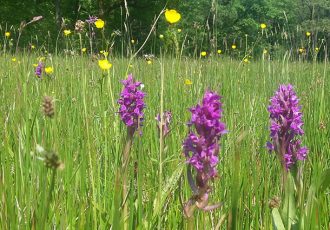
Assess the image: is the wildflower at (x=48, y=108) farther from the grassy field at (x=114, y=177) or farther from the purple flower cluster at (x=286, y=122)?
the purple flower cluster at (x=286, y=122)

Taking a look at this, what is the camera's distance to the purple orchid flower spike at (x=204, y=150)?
66 centimetres

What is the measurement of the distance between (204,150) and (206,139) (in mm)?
19

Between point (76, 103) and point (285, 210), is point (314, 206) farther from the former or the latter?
point (76, 103)

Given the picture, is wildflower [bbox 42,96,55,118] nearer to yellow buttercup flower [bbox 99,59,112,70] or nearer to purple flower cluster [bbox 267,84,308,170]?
purple flower cluster [bbox 267,84,308,170]

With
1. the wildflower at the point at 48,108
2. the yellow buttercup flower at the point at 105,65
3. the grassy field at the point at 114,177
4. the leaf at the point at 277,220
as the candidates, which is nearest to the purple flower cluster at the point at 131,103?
the grassy field at the point at 114,177

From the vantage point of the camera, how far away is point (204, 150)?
26.3 inches

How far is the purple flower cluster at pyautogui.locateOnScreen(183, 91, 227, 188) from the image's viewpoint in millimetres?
666

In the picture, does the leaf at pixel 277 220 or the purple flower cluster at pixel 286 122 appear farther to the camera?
the purple flower cluster at pixel 286 122

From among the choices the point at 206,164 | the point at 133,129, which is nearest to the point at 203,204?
the point at 206,164

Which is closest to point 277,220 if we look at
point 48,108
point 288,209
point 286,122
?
point 288,209

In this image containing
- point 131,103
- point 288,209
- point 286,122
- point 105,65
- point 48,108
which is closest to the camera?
point 48,108

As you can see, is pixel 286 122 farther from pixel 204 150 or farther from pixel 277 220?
pixel 204 150

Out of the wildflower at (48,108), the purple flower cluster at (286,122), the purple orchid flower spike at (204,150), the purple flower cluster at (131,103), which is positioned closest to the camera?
the wildflower at (48,108)

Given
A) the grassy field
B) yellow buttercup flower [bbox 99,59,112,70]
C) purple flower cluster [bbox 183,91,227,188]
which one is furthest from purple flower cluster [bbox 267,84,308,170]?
yellow buttercup flower [bbox 99,59,112,70]
